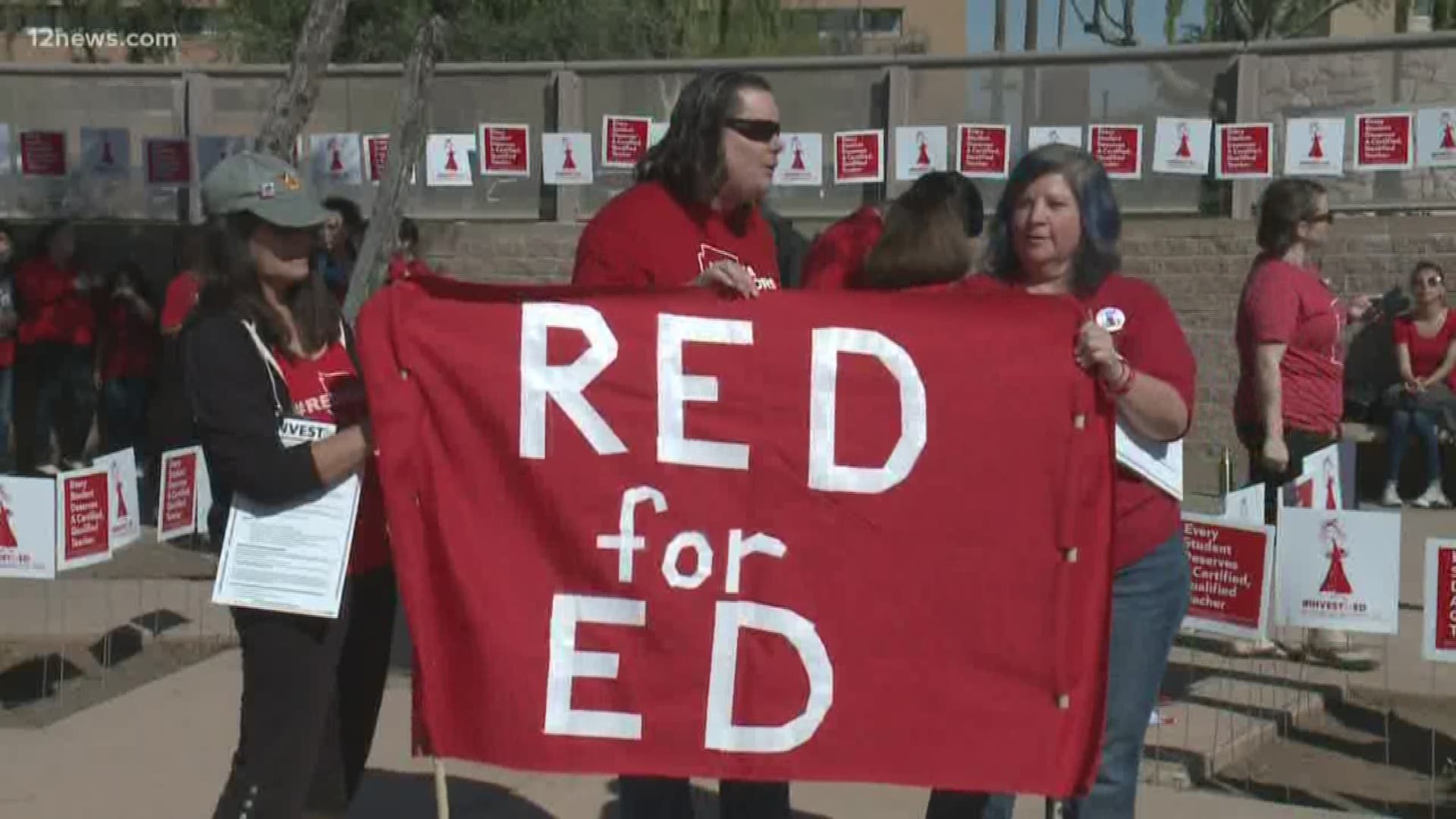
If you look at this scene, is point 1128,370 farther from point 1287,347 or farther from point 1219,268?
point 1219,268

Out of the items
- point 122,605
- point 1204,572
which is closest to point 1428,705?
point 1204,572

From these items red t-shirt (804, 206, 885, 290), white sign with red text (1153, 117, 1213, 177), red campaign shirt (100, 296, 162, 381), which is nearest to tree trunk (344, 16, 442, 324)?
red campaign shirt (100, 296, 162, 381)

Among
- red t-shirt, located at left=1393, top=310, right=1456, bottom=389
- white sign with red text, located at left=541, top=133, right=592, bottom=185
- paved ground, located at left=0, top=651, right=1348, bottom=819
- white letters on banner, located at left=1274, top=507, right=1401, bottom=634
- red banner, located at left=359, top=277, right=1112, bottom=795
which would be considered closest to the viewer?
red banner, located at left=359, top=277, right=1112, bottom=795

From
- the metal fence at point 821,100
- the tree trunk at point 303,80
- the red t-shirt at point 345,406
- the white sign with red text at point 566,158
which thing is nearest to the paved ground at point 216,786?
the red t-shirt at point 345,406

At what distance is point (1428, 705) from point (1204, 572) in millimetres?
1204

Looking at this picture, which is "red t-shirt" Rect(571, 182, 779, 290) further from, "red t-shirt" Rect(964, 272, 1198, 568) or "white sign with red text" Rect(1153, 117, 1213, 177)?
"white sign with red text" Rect(1153, 117, 1213, 177)

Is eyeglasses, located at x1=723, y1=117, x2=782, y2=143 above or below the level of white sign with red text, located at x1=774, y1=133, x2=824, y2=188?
below

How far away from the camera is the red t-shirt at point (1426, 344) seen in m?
13.3

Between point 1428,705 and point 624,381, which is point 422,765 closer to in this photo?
point 624,381

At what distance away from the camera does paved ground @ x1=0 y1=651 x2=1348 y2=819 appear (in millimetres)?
6164

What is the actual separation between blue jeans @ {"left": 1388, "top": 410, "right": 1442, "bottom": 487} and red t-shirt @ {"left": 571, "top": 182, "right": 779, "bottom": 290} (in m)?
9.48

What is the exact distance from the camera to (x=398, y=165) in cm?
1139

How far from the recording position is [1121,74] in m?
14.8

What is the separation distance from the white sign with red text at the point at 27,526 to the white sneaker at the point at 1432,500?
8788mm
